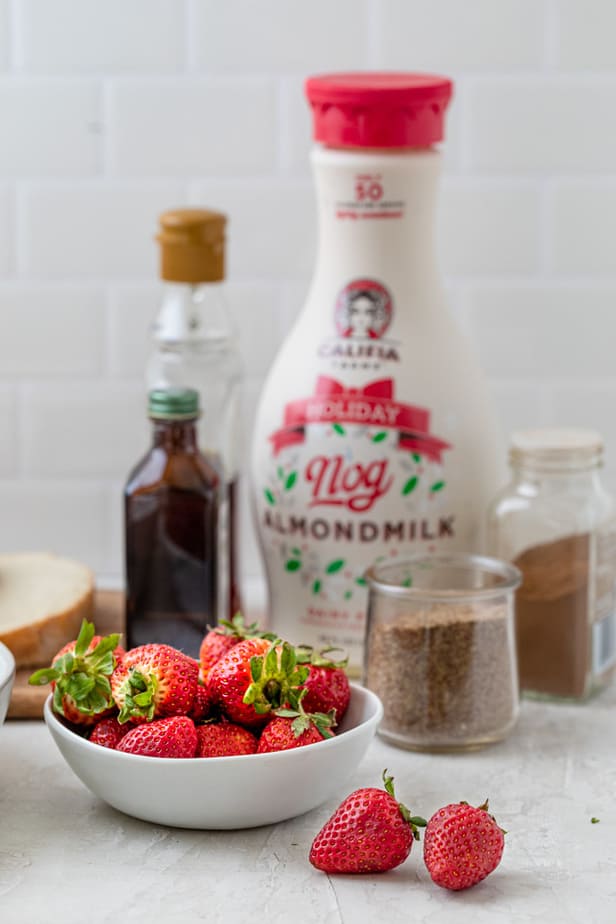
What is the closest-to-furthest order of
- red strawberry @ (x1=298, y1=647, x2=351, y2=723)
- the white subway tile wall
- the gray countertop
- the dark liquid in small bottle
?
the gray countertop → red strawberry @ (x1=298, y1=647, x2=351, y2=723) → the dark liquid in small bottle → the white subway tile wall

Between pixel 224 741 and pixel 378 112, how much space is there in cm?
52

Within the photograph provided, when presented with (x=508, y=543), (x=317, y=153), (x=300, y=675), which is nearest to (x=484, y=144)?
(x=317, y=153)

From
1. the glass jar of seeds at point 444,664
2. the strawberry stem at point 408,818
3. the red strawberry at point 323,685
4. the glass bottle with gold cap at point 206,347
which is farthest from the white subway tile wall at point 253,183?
the strawberry stem at point 408,818

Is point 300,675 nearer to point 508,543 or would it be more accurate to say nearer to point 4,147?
point 508,543

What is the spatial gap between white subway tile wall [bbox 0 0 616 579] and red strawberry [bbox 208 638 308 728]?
2.10 ft

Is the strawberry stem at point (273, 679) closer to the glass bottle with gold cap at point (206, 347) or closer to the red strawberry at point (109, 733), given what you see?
the red strawberry at point (109, 733)

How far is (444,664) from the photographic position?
105 centimetres

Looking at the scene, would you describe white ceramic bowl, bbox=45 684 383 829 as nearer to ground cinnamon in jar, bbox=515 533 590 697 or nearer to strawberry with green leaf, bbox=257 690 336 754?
strawberry with green leaf, bbox=257 690 336 754

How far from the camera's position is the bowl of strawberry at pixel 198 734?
0.87 m

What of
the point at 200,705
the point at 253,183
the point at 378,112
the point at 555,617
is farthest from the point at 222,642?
the point at 253,183

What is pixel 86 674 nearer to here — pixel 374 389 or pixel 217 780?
pixel 217 780

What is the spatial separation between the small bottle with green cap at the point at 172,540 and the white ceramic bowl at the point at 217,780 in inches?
10.9

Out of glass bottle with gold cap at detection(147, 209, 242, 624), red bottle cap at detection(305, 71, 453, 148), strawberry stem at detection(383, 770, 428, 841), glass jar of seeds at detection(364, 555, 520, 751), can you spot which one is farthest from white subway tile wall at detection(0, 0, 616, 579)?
strawberry stem at detection(383, 770, 428, 841)

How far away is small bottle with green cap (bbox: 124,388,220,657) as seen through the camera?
1182 millimetres
